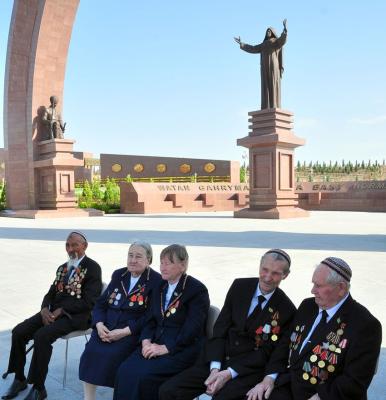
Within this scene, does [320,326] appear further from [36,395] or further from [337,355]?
[36,395]

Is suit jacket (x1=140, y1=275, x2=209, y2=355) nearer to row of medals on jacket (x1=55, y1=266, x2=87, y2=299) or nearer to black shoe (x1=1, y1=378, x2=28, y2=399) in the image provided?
row of medals on jacket (x1=55, y1=266, x2=87, y2=299)

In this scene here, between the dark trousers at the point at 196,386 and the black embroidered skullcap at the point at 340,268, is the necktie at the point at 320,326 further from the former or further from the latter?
the dark trousers at the point at 196,386

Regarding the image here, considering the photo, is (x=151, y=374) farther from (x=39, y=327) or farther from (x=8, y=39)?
(x=8, y=39)

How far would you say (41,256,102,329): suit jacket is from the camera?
3643 millimetres

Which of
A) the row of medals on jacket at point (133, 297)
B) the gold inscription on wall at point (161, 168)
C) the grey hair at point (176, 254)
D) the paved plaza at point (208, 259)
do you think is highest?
the gold inscription on wall at point (161, 168)

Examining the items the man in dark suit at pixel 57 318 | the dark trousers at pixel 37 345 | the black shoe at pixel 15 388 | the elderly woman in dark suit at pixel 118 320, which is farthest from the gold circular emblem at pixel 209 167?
the black shoe at pixel 15 388

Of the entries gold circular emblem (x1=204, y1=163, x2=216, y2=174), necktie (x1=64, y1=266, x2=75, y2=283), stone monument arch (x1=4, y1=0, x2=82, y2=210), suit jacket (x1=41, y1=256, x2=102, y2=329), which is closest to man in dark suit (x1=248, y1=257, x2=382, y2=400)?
suit jacket (x1=41, y1=256, x2=102, y2=329)

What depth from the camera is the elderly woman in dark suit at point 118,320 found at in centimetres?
304

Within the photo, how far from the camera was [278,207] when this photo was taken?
17875 mm

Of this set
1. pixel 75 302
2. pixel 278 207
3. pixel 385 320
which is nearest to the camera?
pixel 75 302

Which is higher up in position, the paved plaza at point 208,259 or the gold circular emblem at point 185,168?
the gold circular emblem at point 185,168

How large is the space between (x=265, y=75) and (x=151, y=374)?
16.9 metres

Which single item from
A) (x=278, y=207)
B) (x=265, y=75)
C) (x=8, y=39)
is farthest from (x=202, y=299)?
(x=8, y=39)

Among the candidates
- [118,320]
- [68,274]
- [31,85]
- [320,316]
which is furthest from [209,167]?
[320,316]
